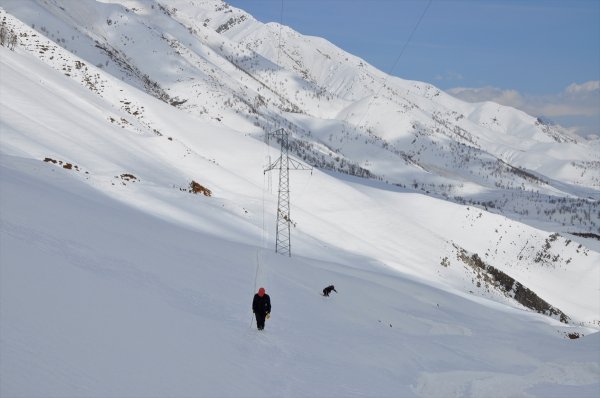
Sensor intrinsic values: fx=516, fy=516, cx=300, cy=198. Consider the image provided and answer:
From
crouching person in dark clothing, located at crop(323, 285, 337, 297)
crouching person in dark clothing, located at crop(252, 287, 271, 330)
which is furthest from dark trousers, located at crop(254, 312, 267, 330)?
crouching person in dark clothing, located at crop(323, 285, 337, 297)

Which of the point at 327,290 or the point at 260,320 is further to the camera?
the point at 327,290

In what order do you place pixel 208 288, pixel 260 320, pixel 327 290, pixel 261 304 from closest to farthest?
1. pixel 261 304
2. pixel 260 320
3. pixel 208 288
4. pixel 327 290

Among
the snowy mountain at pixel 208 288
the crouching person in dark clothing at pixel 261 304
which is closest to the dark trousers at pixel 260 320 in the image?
the crouching person in dark clothing at pixel 261 304

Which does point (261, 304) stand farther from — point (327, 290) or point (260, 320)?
point (327, 290)

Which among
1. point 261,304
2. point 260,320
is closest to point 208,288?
point 260,320

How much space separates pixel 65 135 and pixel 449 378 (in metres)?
34.3

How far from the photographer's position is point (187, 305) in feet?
47.7

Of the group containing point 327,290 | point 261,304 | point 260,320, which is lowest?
point 327,290

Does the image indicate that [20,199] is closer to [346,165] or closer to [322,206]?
[322,206]

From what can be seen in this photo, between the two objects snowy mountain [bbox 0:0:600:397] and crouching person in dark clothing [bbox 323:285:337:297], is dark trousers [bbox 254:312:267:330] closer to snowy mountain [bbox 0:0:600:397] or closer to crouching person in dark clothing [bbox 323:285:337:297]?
snowy mountain [bbox 0:0:600:397]

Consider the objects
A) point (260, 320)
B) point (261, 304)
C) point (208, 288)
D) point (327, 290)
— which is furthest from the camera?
point (327, 290)

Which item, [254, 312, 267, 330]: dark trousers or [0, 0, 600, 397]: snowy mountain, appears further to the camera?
[254, 312, 267, 330]: dark trousers

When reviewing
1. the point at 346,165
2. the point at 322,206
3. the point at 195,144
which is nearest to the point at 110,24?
the point at 346,165

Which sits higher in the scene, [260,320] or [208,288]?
[260,320]
